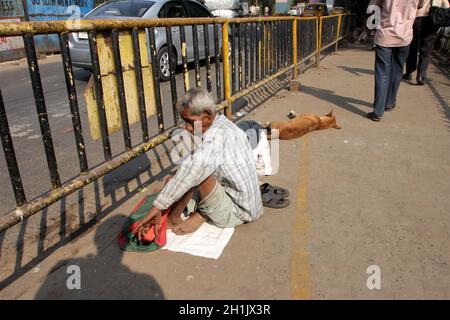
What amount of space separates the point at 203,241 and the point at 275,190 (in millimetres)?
908

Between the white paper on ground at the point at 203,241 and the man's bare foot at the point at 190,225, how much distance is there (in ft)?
0.09

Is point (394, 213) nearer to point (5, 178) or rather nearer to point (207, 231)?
point (207, 231)

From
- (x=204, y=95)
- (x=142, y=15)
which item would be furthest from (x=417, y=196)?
(x=142, y=15)

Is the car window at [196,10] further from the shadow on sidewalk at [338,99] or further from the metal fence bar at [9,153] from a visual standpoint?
the metal fence bar at [9,153]

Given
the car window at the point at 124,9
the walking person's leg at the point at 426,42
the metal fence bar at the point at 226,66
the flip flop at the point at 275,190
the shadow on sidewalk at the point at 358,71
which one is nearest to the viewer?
the flip flop at the point at 275,190

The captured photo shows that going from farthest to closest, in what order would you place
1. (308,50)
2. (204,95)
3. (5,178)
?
(308,50), (5,178), (204,95)

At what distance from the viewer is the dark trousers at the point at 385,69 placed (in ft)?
17.5

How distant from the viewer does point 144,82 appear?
302 cm

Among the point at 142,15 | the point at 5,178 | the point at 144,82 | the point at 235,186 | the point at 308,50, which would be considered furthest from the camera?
the point at 308,50

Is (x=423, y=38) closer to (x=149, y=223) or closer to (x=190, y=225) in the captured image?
(x=190, y=225)

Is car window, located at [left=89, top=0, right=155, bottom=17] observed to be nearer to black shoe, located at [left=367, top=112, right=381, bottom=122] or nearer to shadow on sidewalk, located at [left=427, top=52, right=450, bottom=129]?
black shoe, located at [left=367, top=112, right=381, bottom=122]

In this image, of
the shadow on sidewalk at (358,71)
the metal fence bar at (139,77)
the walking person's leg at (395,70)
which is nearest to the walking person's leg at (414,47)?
the shadow on sidewalk at (358,71)

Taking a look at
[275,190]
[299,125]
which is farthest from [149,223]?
[299,125]

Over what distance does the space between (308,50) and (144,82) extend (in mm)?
6890
